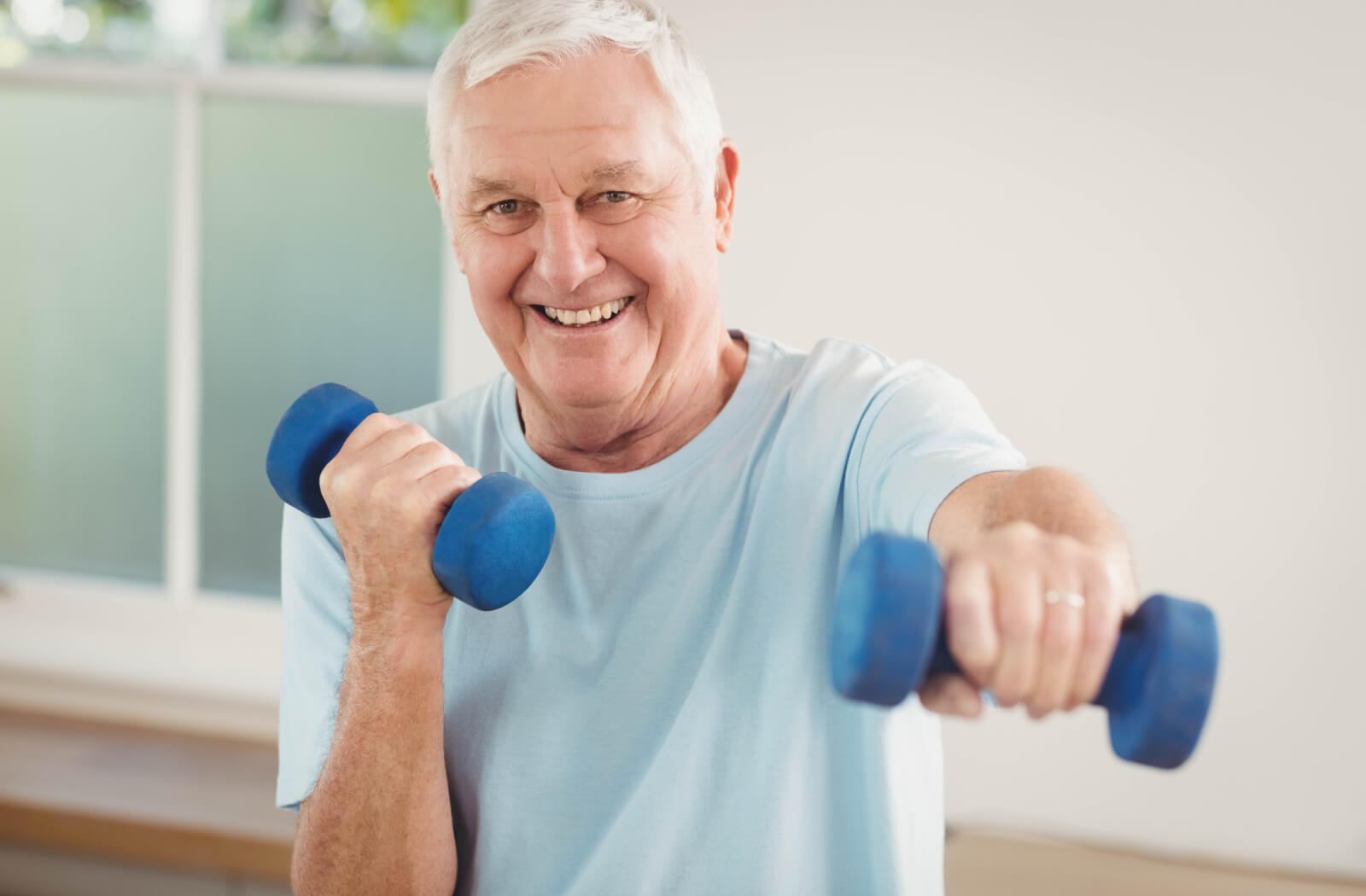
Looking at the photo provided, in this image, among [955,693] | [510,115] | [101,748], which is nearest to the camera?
[955,693]

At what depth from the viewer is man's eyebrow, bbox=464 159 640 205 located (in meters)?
1.00

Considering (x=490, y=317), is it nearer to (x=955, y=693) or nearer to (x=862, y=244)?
(x=955, y=693)

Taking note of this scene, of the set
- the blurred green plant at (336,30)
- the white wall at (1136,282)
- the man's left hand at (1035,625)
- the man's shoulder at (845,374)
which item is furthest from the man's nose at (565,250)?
the blurred green plant at (336,30)

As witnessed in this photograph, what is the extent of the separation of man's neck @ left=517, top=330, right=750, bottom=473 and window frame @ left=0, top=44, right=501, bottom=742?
123 centimetres

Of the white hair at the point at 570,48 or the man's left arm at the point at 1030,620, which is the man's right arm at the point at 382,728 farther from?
the man's left arm at the point at 1030,620

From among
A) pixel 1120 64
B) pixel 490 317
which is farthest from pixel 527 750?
pixel 1120 64

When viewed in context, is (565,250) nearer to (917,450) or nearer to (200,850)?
(917,450)

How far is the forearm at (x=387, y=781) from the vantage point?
1.03 meters

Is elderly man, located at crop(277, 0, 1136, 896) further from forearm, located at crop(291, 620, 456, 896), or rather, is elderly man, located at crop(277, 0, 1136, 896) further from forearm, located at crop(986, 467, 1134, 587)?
forearm, located at crop(986, 467, 1134, 587)

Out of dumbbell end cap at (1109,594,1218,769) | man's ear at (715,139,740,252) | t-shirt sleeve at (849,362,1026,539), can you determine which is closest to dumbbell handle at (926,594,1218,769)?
dumbbell end cap at (1109,594,1218,769)

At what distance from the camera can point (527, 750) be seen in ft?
3.49

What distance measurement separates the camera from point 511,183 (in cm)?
102

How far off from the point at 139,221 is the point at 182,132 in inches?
10.1

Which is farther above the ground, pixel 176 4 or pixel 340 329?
pixel 176 4
